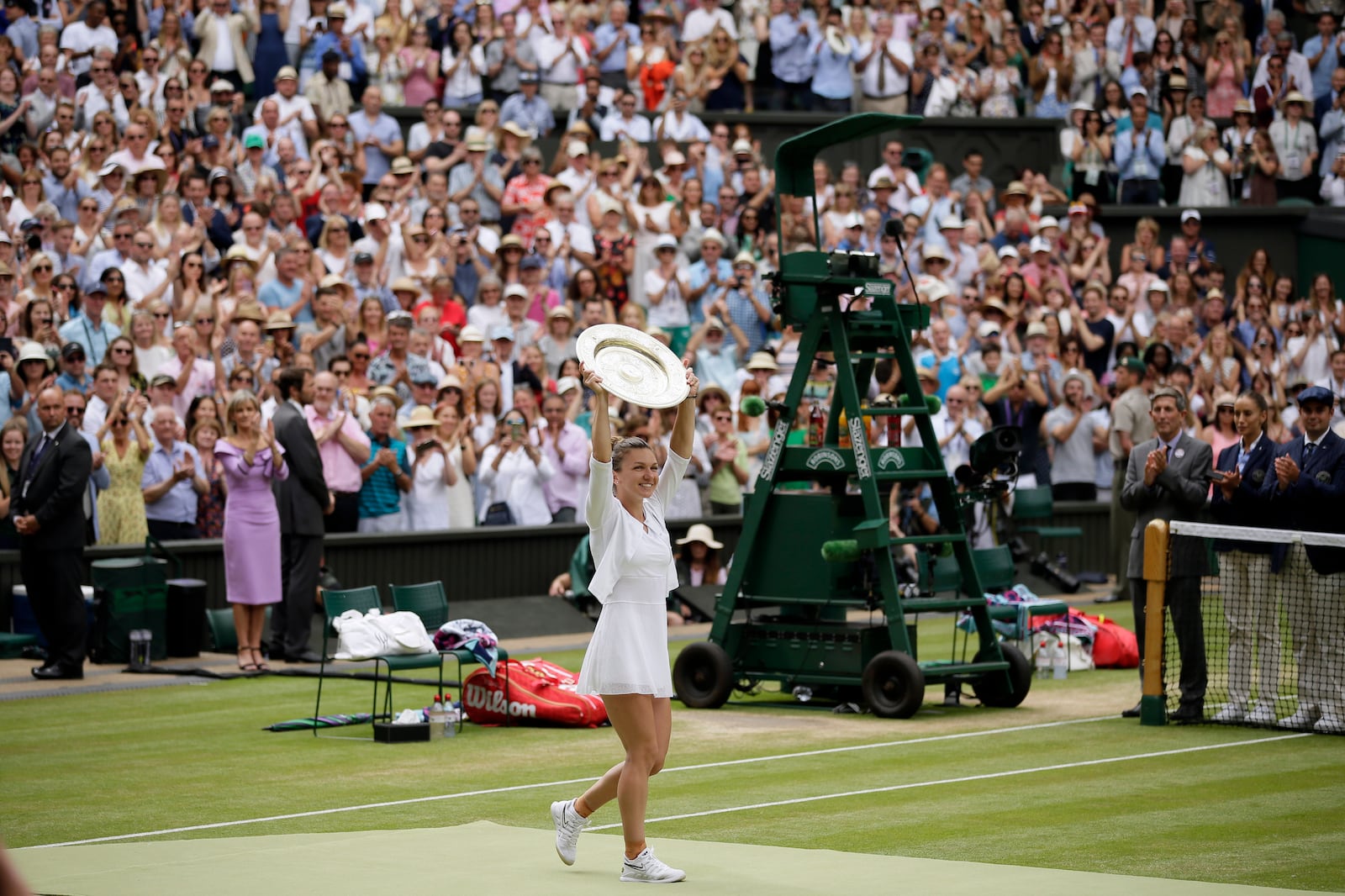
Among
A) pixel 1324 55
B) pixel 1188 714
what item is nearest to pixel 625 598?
pixel 1188 714

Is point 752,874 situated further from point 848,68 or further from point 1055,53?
point 1055,53

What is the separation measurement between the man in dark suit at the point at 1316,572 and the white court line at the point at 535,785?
1457 millimetres

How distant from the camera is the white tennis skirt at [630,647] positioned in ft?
27.5

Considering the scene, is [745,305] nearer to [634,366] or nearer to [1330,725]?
[1330,725]

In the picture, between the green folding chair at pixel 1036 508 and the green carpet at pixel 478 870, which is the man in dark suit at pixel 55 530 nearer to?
the green carpet at pixel 478 870

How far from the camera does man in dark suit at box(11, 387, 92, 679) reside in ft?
50.8

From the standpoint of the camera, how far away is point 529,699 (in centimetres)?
1392

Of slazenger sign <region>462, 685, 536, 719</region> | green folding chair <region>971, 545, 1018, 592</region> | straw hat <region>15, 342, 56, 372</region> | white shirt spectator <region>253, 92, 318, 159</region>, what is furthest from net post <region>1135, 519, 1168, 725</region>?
white shirt spectator <region>253, 92, 318, 159</region>

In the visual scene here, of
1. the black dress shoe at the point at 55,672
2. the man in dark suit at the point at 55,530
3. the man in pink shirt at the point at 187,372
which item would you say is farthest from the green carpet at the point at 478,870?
the man in pink shirt at the point at 187,372

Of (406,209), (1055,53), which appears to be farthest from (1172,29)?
(406,209)

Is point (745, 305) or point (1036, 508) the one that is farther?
point (745, 305)

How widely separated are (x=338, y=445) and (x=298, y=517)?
1611mm

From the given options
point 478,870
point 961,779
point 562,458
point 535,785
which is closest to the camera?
point 478,870

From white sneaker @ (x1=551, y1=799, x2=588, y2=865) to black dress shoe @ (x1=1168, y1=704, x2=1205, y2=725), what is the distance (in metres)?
6.41
